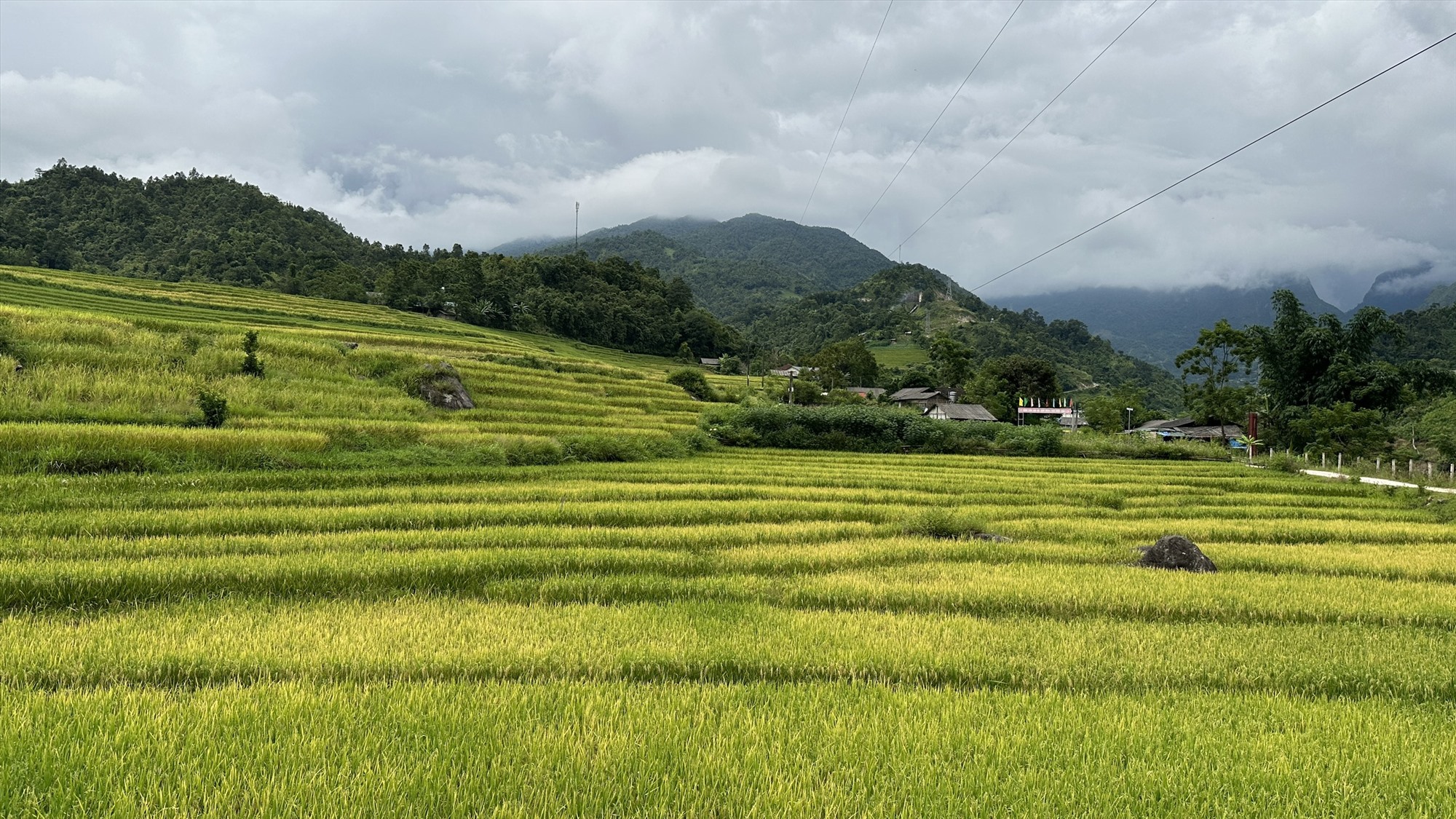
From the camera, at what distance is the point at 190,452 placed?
47.0ft

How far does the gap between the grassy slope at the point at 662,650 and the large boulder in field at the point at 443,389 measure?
7.61m

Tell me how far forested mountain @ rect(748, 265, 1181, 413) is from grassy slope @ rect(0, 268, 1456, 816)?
3872 inches

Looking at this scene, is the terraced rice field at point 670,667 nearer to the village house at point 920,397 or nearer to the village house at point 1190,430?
the village house at point 920,397

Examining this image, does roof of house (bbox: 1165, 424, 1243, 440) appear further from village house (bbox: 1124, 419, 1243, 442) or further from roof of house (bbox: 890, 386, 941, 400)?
roof of house (bbox: 890, 386, 941, 400)

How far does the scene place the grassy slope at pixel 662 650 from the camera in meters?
3.60

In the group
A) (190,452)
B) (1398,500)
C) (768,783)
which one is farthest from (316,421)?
(1398,500)

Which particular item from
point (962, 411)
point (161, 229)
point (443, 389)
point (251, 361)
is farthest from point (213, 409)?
point (161, 229)

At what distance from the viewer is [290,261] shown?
260ft

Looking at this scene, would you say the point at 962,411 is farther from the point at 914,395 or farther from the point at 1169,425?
the point at 1169,425

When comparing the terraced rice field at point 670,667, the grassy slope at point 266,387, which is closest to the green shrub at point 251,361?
the grassy slope at point 266,387

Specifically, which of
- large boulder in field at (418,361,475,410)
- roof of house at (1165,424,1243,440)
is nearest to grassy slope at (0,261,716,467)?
large boulder in field at (418,361,475,410)

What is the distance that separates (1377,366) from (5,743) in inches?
2816

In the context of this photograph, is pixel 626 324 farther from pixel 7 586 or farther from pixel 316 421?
pixel 7 586

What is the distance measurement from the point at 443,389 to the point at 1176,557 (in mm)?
24036
